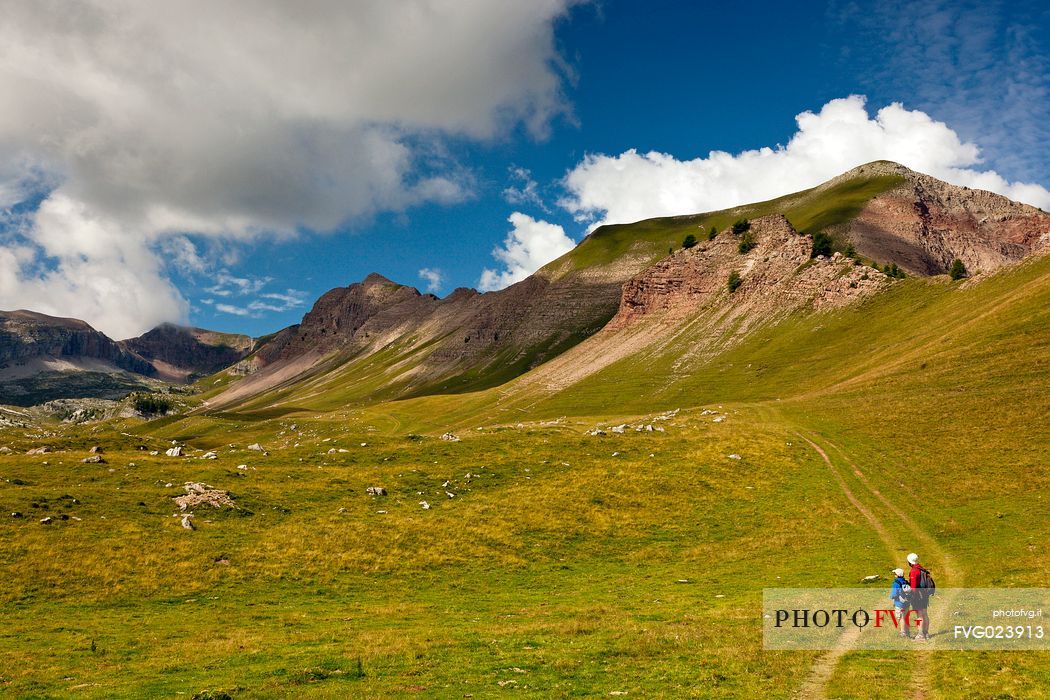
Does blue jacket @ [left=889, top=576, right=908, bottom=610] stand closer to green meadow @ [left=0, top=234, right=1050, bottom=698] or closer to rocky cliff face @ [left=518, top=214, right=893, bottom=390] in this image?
green meadow @ [left=0, top=234, right=1050, bottom=698]

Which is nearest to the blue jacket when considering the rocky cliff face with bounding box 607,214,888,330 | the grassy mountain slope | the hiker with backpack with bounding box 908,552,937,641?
the hiker with backpack with bounding box 908,552,937,641

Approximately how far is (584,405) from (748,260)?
256ft

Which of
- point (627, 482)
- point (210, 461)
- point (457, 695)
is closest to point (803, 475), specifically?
point (627, 482)

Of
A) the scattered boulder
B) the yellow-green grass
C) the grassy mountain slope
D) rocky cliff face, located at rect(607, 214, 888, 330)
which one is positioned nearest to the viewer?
the grassy mountain slope

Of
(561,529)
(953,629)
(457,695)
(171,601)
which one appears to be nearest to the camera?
(457,695)

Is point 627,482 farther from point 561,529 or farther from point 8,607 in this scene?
point 8,607

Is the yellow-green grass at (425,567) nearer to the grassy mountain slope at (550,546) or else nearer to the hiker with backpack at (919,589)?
the grassy mountain slope at (550,546)

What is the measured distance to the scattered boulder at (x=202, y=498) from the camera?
44.4 metres

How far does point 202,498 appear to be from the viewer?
149 ft

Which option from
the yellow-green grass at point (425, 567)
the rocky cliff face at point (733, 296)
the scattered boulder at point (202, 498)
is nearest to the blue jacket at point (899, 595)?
the yellow-green grass at point (425, 567)

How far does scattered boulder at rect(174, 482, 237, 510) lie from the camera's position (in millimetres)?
44406

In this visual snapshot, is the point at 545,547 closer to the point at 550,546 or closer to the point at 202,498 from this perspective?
the point at 550,546

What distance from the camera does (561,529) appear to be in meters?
45.8

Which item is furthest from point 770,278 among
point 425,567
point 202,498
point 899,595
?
point 202,498
